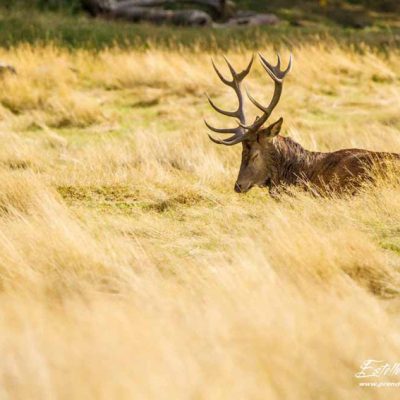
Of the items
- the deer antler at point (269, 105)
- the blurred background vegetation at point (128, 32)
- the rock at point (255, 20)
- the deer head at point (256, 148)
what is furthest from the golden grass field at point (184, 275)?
the rock at point (255, 20)

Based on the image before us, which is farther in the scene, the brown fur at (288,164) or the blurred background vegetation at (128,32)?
the blurred background vegetation at (128,32)

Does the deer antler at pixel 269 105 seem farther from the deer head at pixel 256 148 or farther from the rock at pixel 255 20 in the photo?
the rock at pixel 255 20

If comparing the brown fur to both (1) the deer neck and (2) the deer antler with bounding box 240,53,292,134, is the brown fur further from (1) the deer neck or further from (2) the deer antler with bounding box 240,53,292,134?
(2) the deer antler with bounding box 240,53,292,134

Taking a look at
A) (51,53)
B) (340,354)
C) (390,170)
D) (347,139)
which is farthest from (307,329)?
(51,53)

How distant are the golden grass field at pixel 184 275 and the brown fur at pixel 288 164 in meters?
0.22

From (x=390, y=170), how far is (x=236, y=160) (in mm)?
2791

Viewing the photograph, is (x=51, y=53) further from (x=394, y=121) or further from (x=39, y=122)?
(x=394, y=121)

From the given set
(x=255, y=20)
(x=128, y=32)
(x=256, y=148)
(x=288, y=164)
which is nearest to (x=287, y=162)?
(x=288, y=164)

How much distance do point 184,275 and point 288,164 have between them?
9.45ft

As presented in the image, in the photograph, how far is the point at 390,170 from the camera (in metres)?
7.07

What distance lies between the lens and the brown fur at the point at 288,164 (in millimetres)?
7336

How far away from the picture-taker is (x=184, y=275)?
5.16 metres

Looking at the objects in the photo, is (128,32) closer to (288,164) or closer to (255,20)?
(255,20)

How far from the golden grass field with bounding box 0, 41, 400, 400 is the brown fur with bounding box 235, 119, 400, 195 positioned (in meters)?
0.22
